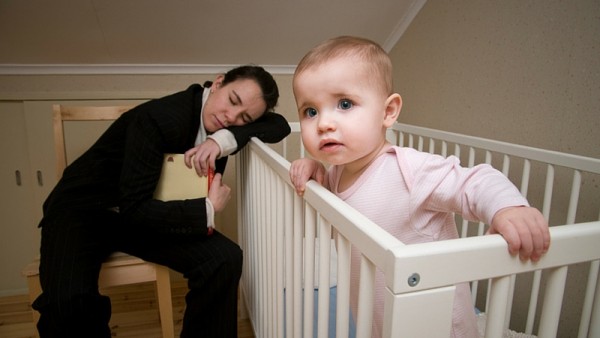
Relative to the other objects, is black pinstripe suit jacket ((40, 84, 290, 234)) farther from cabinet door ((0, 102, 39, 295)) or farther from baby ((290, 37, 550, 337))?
cabinet door ((0, 102, 39, 295))

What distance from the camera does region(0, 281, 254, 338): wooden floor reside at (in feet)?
4.72

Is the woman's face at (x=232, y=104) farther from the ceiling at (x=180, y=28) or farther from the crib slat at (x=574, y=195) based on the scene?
the crib slat at (x=574, y=195)

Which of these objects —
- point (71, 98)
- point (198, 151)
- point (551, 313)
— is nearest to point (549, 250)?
point (551, 313)

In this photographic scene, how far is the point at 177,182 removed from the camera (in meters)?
1.03

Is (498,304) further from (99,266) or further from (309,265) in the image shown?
(99,266)

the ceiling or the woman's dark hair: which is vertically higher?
the ceiling

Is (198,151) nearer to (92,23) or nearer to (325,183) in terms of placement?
(325,183)

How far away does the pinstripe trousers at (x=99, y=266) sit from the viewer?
0.87 m

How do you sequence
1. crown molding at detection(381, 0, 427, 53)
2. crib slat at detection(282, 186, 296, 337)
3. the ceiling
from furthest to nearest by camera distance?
crown molding at detection(381, 0, 427, 53) < the ceiling < crib slat at detection(282, 186, 296, 337)

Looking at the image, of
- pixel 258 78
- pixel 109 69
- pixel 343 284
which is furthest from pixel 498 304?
pixel 109 69

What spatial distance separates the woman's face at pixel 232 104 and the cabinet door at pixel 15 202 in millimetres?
1096

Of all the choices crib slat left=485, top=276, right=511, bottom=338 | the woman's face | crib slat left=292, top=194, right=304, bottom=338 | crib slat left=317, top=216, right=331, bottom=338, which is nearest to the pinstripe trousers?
the woman's face

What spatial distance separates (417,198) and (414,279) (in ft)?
0.90

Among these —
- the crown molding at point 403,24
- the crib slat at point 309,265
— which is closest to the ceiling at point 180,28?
the crown molding at point 403,24
